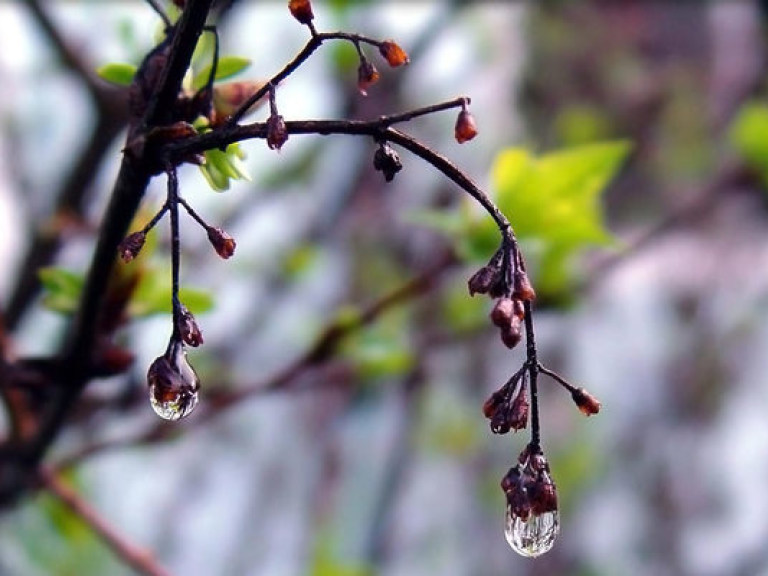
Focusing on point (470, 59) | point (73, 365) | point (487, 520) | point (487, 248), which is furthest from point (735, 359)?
point (73, 365)

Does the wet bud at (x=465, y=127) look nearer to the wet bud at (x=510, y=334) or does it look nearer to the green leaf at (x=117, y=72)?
the wet bud at (x=510, y=334)

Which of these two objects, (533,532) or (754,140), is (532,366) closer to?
(533,532)

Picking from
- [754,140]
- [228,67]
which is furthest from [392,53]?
[754,140]

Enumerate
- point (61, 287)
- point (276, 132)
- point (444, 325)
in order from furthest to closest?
1. point (444, 325)
2. point (61, 287)
3. point (276, 132)

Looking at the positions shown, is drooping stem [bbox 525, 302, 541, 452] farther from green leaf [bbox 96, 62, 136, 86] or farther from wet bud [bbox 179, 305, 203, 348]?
green leaf [bbox 96, 62, 136, 86]

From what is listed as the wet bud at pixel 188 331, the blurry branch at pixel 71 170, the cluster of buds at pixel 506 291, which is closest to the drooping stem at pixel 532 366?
the cluster of buds at pixel 506 291

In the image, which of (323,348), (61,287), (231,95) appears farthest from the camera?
(323,348)
